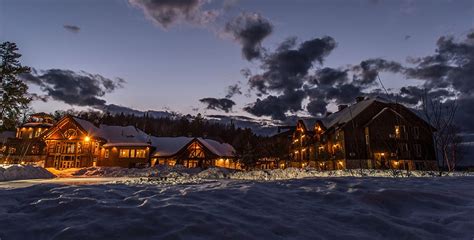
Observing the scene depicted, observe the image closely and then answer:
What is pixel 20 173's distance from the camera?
20.8m

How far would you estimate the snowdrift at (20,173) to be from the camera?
1892cm

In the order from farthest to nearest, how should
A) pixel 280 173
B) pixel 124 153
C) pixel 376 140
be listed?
pixel 124 153, pixel 376 140, pixel 280 173

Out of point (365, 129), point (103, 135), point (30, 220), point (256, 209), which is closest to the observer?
point (30, 220)

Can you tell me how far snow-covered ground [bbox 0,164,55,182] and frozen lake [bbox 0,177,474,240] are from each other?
704 inches

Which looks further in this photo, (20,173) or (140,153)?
(140,153)

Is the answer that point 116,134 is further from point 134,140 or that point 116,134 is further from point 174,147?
point 174,147

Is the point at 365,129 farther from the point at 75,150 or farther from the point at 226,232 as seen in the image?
the point at 75,150

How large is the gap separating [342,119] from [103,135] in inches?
1641

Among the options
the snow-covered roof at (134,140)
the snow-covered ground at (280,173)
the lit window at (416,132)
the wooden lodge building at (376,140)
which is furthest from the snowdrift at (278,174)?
the lit window at (416,132)

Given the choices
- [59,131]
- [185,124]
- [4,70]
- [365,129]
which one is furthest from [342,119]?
[185,124]

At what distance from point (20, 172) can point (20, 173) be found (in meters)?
0.10

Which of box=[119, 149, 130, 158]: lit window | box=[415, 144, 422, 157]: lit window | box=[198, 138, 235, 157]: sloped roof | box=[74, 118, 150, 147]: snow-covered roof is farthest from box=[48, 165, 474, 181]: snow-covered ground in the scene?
box=[415, 144, 422, 157]: lit window

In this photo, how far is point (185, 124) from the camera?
114 metres

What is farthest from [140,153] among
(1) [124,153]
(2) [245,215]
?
(2) [245,215]
